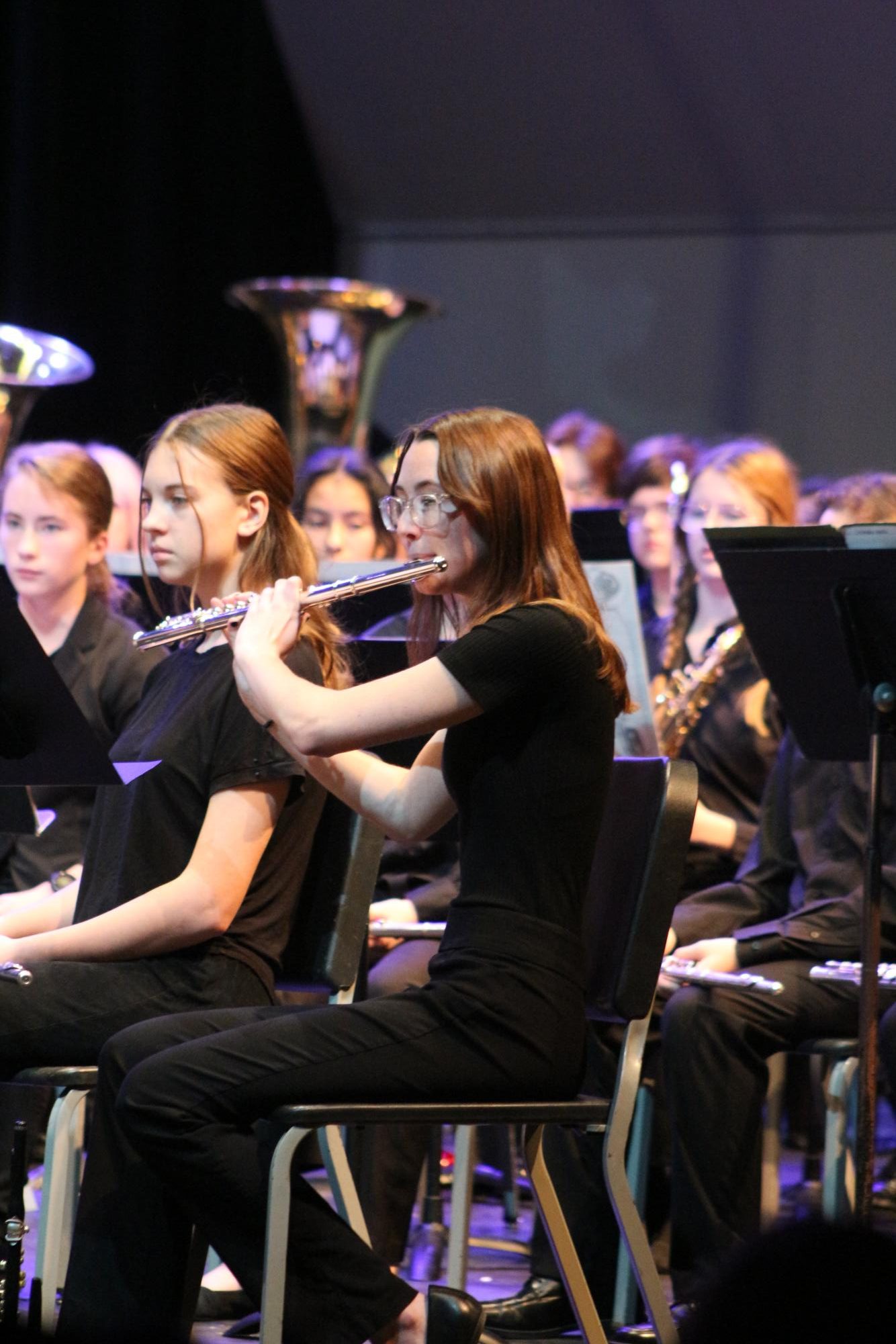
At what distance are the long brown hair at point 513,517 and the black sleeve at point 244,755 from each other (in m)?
0.34

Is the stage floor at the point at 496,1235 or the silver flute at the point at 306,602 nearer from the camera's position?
the silver flute at the point at 306,602

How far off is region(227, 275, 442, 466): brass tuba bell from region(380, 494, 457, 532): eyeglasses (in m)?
4.00

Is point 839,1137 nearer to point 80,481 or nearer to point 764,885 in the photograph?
point 764,885

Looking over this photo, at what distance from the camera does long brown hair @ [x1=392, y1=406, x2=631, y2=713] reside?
2.17 meters

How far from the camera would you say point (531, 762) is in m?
2.11

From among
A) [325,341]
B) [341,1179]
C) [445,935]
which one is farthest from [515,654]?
[325,341]

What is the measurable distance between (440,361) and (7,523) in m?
4.65

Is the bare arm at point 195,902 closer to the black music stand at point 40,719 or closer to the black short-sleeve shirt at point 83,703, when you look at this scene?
the black music stand at point 40,719

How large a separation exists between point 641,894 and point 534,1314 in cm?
85

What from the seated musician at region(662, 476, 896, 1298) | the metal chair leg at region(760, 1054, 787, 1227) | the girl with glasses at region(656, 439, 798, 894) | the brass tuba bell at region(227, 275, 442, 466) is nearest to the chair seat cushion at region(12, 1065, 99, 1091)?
the seated musician at region(662, 476, 896, 1298)

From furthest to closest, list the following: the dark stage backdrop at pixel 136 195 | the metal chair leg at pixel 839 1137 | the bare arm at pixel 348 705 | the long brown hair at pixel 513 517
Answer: the dark stage backdrop at pixel 136 195 → the metal chair leg at pixel 839 1137 → the long brown hair at pixel 513 517 → the bare arm at pixel 348 705

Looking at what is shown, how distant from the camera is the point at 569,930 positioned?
211 centimetres

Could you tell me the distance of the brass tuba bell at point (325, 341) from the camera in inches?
242

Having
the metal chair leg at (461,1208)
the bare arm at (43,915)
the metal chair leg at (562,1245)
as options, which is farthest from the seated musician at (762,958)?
the bare arm at (43,915)
